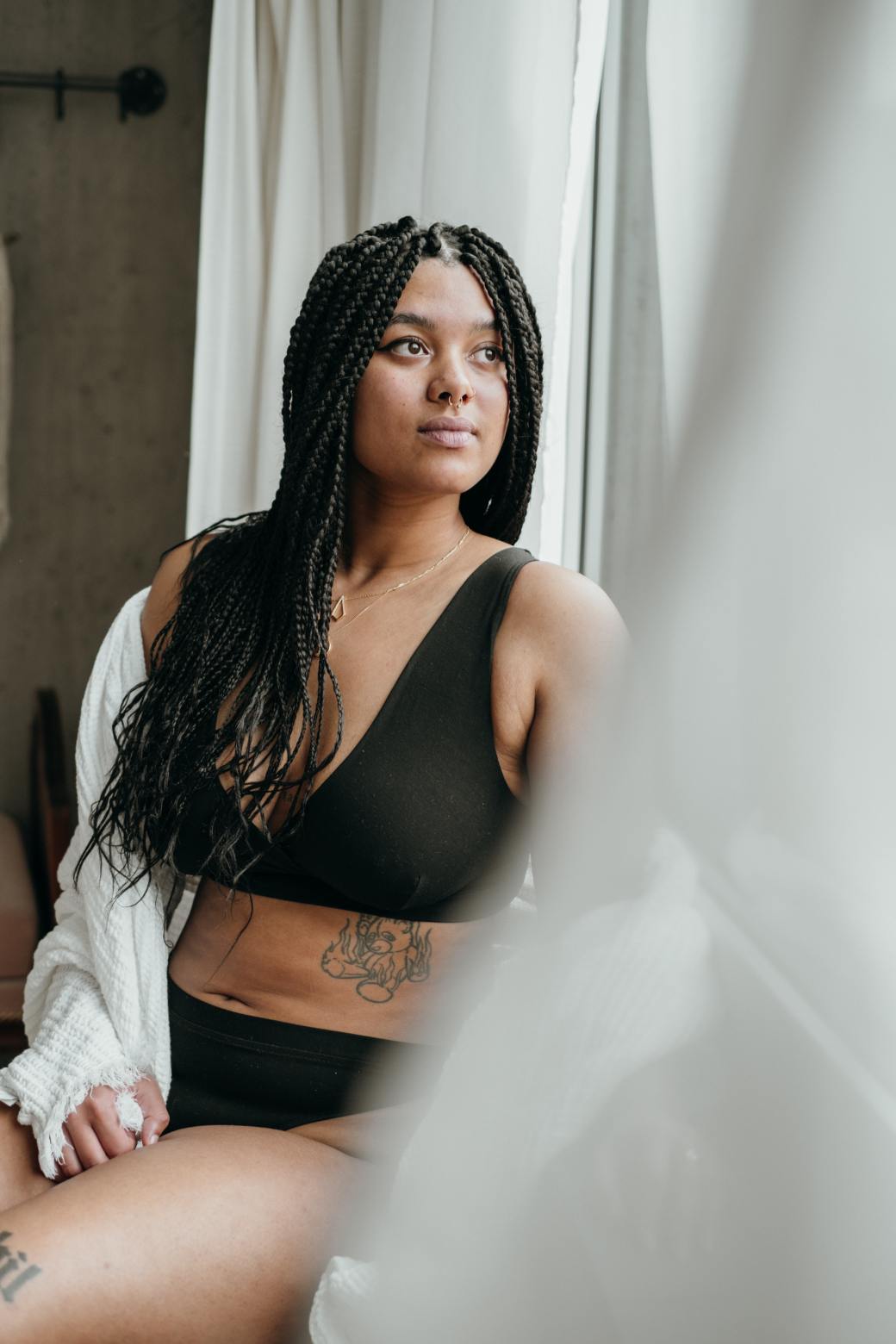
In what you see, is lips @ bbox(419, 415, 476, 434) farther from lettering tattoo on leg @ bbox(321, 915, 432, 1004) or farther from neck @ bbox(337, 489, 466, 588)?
lettering tattoo on leg @ bbox(321, 915, 432, 1004)

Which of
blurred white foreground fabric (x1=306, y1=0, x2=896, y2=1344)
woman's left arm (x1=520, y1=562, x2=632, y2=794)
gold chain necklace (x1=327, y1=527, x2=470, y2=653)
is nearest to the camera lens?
blurred white foreground fabric (x1=306, y1=0, x2=896, y2=1344)

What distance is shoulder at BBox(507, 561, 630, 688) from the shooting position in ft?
3.14

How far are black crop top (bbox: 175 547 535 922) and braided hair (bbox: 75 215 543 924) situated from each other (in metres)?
0.02

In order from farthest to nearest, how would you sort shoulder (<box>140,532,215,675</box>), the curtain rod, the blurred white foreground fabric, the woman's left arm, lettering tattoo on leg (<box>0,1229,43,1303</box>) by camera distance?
the curtain rod < shoulder (<box>140,532,215,675</box>) < the woman's left arm < lettering tattoo on leg (<box>0,1229,43,1303</box>) < the blurred white foreground fabric

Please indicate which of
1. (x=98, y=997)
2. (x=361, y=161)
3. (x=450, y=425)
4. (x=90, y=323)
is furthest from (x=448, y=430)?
(x=90, y=323)

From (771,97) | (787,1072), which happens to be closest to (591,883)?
(787,1072)

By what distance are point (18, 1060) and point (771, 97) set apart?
952mm

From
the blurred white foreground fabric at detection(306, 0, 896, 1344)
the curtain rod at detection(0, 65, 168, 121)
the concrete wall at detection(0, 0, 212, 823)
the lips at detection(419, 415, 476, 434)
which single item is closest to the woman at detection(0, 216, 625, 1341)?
the lips at detection(419, 415, 476, 434)

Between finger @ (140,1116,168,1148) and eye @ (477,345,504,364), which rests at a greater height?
eye @ (477,345,504,364)

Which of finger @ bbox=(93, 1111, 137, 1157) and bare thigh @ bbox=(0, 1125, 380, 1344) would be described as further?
finger @ bbox=(93, 1111, 137, 1157)

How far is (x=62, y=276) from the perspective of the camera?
243 cm

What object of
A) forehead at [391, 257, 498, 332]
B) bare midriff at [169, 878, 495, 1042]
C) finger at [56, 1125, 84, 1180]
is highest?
forehead at [391, 257, 498, 332]

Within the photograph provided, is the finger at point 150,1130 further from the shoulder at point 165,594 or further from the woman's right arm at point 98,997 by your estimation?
the shoulder at point 165,594

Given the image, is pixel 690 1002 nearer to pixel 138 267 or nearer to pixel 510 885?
pixel 510 885
